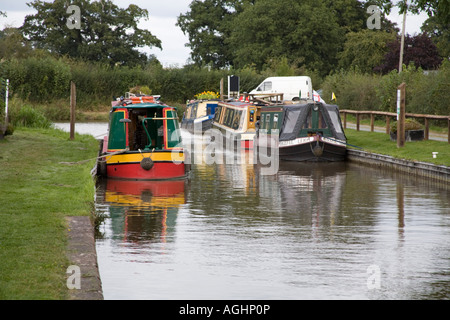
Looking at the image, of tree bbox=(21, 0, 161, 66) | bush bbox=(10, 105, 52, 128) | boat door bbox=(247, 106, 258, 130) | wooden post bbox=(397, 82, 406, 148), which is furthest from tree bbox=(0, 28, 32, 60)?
wooden post bbox=(397, 82, 406, 148)

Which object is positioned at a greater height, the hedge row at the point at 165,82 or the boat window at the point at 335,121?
the hedge row at the point at 165,82

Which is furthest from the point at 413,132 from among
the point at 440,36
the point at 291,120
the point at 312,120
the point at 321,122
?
the point at 440,36

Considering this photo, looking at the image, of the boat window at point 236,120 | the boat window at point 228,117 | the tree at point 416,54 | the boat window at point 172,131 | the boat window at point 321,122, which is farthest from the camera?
the tree at point 416,54

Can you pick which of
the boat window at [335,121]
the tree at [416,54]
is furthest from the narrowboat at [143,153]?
the tree at [416,54]

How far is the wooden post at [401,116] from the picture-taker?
2363cm

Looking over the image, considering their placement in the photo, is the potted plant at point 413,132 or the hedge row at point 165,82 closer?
the potted plant at point 413,132

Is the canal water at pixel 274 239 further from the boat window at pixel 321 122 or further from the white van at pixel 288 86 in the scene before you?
the white van at pixel 288 86

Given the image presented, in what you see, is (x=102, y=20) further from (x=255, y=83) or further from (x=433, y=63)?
(x=433, y=63)

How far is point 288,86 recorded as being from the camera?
150ft

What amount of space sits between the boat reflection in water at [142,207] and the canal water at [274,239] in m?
0.02

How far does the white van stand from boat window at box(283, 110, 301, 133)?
17.8 metres

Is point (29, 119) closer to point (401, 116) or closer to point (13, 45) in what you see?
point (401, 116)

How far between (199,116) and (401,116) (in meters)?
21.5
